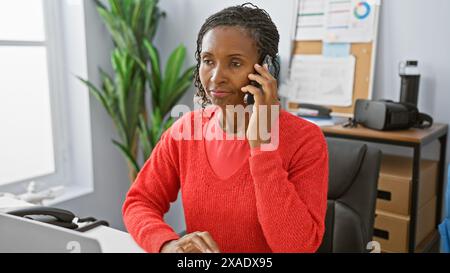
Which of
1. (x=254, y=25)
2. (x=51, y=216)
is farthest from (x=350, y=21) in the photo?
(x=51, y=216)

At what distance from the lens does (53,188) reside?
249 centimetres

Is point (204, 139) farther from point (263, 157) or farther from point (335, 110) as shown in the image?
point (335, 110)

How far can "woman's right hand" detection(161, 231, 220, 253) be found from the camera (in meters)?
0.88

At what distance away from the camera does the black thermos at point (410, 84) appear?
197cm

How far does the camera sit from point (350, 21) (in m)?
2.21

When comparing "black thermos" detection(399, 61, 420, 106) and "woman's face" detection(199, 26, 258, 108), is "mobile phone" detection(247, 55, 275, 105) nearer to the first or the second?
"woman's face" detection(199, 26, 258, 108)

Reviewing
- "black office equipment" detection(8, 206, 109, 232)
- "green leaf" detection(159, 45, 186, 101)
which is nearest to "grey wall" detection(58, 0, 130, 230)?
"green leaf" detection(159, 45, 186, 101)

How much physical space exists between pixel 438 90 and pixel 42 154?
7.06 ft

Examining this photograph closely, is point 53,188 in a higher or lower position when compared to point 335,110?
lower

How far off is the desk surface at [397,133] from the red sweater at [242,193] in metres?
0.81

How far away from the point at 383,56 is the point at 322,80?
0.34 metres

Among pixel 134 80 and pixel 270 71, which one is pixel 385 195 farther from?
pixel 134 80
